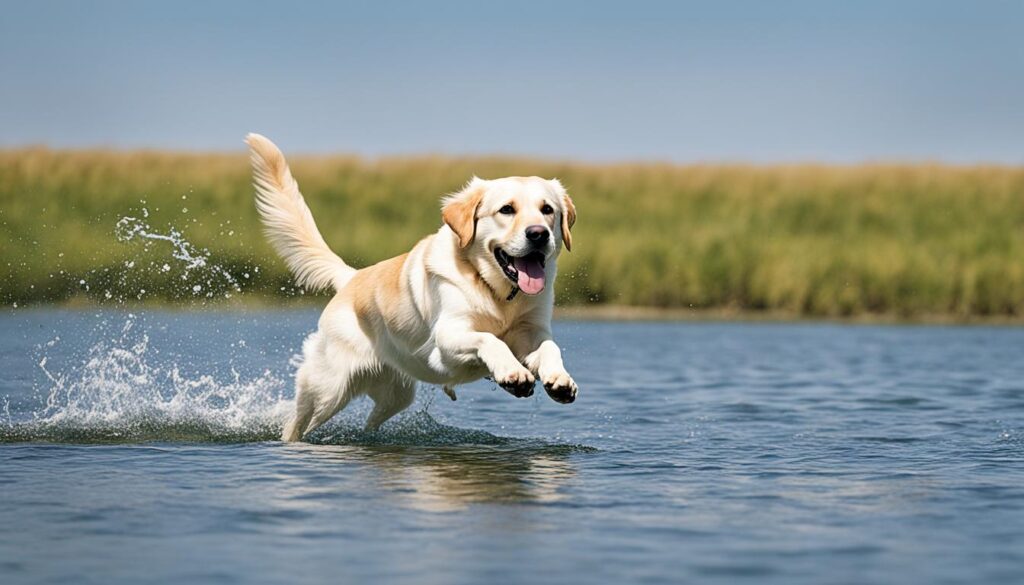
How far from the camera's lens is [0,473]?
673 cm

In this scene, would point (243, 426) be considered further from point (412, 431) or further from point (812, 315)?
point (812, 315)

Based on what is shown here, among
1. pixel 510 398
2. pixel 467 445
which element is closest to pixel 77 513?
pixel 467 445

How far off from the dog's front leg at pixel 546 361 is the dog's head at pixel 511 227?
0.93 ft

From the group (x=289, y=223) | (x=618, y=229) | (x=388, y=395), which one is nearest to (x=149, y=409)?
(x=289, y=223)

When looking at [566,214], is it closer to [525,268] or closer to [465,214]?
[525,268]

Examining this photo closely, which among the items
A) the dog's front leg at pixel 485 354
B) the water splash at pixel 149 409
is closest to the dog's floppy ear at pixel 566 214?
the dog's front leg at pixel 485 354

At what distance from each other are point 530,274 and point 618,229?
1438cm

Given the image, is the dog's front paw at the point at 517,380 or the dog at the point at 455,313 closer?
the dog's front paw at the point at 517,380

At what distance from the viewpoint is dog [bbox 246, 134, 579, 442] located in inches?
266

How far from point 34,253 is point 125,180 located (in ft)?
12.5

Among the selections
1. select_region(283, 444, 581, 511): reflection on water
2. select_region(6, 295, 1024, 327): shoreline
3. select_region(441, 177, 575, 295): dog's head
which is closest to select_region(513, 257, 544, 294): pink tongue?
select_region(441, 177, 575, 295): dog's head

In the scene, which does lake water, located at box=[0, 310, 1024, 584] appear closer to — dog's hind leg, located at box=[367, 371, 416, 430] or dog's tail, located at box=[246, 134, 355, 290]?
dog's hind leg, located at box=[367, 371, 416, 430]

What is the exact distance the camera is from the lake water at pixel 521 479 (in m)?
4.83

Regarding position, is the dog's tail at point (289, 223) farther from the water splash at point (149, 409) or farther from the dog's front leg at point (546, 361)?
the dog's front leg at point (546, 361)
